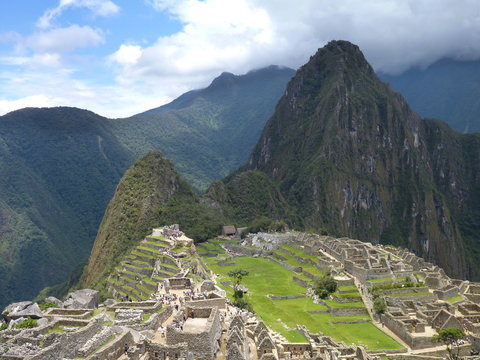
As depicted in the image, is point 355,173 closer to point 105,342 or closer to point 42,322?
point 42,322

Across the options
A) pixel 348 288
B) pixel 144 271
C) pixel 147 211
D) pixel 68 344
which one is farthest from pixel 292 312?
pixel 147 211

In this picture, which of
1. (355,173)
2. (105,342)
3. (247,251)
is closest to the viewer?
(105,342)

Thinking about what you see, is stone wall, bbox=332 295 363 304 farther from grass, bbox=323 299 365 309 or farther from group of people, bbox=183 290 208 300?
group of people, bbox=183 290 208 300

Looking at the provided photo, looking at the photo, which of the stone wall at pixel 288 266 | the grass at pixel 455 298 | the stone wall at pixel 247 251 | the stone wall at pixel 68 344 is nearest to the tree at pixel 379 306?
the grass at pixel 455 298

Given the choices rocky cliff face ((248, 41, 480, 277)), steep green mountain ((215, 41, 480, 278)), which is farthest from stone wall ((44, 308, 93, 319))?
rocky cliff face ((248, 41, 480, 277))

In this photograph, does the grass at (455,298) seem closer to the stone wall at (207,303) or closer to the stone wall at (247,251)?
the stone wall at (247,251)
